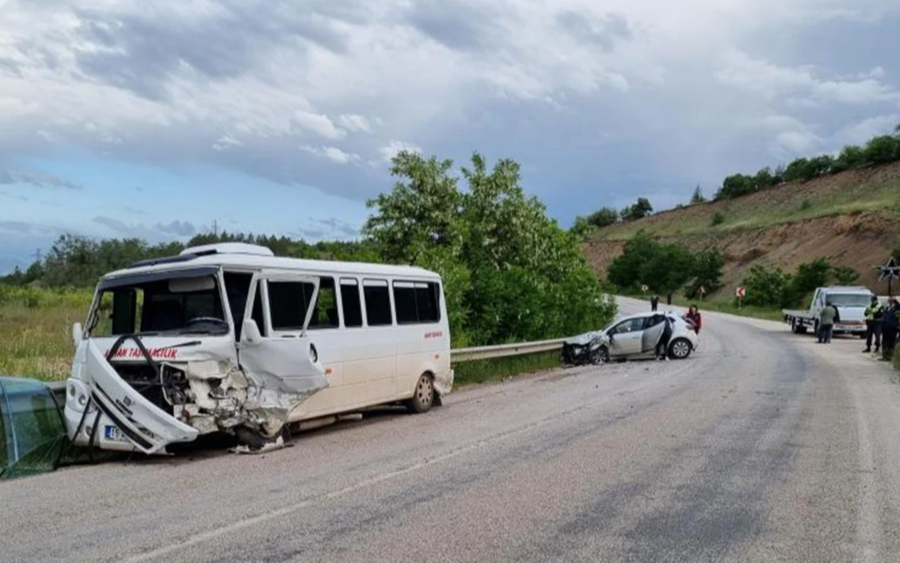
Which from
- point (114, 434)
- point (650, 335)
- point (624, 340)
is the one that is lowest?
point (114, 434)

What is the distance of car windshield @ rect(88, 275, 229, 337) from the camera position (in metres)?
10.1

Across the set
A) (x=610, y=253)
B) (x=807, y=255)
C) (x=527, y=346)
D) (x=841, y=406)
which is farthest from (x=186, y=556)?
(x=610, y=253)

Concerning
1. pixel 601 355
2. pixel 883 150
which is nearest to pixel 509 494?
pixel 601 355

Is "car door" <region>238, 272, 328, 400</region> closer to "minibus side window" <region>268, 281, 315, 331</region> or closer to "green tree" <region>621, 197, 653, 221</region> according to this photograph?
"minibus side window" <region>268, 281, 315, 331</region>

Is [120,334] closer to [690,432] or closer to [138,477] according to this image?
[138,477]

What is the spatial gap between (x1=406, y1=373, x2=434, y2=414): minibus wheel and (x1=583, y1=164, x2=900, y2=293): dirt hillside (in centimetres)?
5776

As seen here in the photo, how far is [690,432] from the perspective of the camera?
1133cm

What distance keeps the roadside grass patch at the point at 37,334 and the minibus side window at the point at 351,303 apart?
15.0ft

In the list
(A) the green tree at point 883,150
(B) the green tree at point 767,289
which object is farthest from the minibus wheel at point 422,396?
(A) the green tree at point 883,150

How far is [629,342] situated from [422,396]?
12973 mm

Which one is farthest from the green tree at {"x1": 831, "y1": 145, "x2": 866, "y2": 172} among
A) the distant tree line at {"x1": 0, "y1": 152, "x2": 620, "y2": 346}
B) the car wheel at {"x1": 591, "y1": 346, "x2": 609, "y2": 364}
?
the car wheel at {"x1": 591, "y1": 346, "x2": 609, "y2": 364}

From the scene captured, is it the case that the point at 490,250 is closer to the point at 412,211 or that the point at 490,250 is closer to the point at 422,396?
Result: the point at 412,211

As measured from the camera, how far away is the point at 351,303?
1212 centimetres

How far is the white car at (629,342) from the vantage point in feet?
82.3
